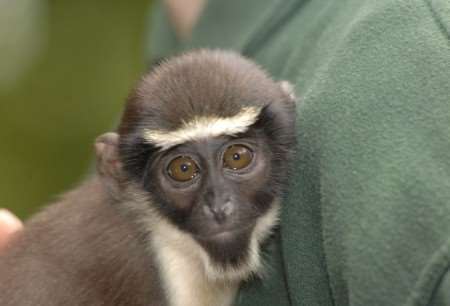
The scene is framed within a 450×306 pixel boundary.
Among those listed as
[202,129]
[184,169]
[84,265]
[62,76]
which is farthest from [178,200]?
[62,76]

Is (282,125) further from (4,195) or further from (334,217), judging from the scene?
(4,195)

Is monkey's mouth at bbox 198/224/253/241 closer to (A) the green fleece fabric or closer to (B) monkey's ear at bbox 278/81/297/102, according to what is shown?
(A) the green fleece fabric

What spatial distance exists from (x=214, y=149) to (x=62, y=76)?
5.46 m

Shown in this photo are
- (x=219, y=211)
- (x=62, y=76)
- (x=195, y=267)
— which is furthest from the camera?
(x=62, y=76)

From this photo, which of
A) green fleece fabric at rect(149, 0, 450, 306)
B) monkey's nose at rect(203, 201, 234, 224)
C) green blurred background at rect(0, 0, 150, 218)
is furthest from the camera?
green blurred background at rect(0, 0, 150, 218)

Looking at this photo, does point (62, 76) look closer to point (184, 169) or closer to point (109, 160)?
point (109, 160)

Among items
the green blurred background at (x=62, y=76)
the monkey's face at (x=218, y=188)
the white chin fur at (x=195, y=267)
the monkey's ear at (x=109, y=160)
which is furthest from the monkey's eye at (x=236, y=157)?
the green blurred background at (x=62, y=76)

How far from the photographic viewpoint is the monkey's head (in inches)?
58.4

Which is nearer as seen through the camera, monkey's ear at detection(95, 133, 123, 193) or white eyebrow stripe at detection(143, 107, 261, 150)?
white eyebrow stripe at detection(143, 107, 261, 150)

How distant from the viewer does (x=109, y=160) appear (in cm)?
167

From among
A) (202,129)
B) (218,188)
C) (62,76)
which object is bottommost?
(218,188)

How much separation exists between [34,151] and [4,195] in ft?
2.40

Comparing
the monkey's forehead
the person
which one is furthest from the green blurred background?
the person

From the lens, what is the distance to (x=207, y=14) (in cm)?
226
